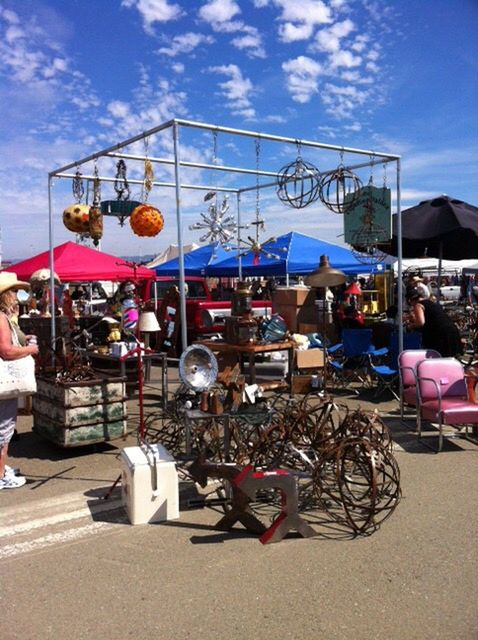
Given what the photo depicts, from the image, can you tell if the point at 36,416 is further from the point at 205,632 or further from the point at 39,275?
the point at 39,275

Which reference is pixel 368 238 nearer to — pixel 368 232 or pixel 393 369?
pixel 368 232

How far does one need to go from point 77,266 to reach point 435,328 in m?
7.94

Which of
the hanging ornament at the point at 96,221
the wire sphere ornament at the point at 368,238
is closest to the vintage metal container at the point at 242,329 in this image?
the wire sphere ornament at the point at 368,238

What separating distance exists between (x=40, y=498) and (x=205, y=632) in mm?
2482

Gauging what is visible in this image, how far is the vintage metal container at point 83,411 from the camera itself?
19.2 ft

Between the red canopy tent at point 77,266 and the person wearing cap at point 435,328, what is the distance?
20.9 ft

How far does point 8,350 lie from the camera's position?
4.95 metres

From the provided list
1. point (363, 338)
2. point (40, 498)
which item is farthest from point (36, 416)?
point (363, 338)

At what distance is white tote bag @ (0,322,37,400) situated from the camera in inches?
195

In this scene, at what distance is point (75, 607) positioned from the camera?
325cm

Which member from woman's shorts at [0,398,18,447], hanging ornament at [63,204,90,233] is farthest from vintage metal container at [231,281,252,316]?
woman's shorts at [0,398,18,447]

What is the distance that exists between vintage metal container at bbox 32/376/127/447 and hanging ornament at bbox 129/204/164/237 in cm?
204

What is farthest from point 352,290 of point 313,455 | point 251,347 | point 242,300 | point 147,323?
point 313,455

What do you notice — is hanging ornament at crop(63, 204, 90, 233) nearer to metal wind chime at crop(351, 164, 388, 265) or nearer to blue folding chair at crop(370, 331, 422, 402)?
metal wind chime at crop(351, 164, 388, 265)
